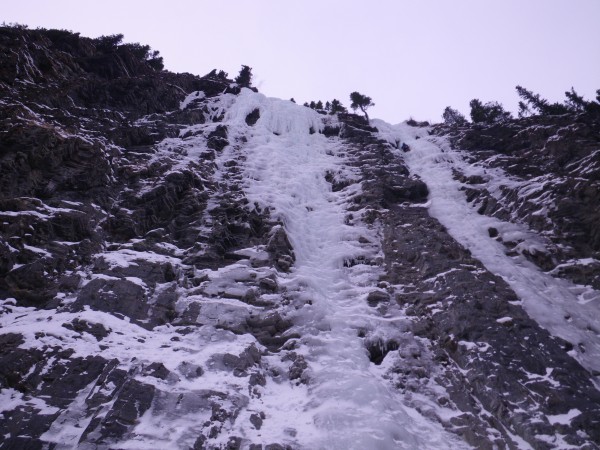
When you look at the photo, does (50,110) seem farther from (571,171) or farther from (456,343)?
(571,171)

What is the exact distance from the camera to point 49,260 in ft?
38.3

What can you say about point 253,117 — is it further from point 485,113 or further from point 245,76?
point 485,113

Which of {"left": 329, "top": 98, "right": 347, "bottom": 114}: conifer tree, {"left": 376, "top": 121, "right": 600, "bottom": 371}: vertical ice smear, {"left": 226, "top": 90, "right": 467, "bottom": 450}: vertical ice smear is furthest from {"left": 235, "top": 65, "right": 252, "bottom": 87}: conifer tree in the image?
{"left": 376, "top": 121, "right": 600, "bottom": 371}: vertical ice smear

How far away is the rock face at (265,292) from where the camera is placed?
8602 millimetres

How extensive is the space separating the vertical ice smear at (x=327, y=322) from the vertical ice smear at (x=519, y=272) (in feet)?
12.4

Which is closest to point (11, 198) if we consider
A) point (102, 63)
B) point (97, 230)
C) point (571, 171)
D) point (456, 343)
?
point (97, 230)

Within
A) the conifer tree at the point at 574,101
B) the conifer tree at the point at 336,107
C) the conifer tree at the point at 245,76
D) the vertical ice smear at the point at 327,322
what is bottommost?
the vertical ice smear at the point at 327,322

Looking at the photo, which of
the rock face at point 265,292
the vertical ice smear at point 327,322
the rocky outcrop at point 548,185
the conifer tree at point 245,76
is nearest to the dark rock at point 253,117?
the vertical ice smear at point 327,322

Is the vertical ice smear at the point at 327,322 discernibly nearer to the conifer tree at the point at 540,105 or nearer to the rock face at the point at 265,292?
the rock face at the point at 265,292

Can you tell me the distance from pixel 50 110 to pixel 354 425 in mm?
18603

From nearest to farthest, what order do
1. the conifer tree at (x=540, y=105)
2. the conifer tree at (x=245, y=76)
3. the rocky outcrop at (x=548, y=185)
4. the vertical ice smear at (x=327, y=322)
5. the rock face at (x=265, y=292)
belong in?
the rock face at (x=265, y=292) → the vertical ice smear at (x=327, y=322) → the rocky outcrop at (x=548, y=185) → the conifer tree at (x=540, y=105) → the conifer tree at (x=245, y=76)

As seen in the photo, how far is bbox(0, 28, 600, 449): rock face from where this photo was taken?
8.60 meters

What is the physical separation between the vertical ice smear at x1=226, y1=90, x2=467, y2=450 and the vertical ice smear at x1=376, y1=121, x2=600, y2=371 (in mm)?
A: 3779

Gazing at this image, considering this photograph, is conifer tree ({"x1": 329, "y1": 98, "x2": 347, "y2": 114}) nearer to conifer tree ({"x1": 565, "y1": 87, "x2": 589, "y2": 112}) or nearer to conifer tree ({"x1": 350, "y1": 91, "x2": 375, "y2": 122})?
conifer tree ({"x1": 350, "y1": 91, "x2": 375, "y2": 122})
